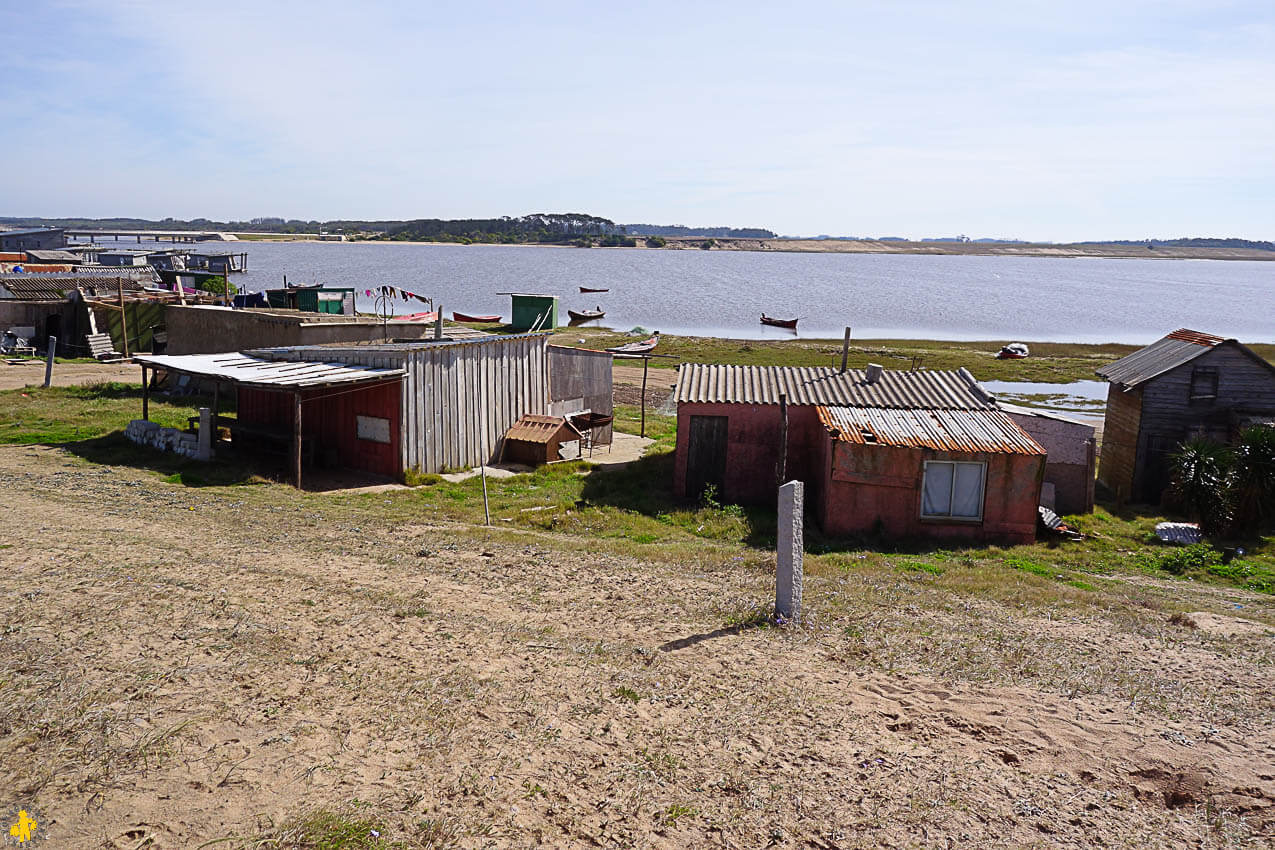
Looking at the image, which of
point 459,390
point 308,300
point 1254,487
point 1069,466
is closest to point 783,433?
point 1069,466

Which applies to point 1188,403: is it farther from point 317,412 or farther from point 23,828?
point 23,828

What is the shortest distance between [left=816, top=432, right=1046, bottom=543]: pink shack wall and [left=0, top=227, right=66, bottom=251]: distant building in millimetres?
94384

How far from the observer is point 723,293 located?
409 ft

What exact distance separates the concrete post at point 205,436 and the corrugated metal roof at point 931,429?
13438mm

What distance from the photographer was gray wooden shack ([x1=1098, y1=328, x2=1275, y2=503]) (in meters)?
21.8

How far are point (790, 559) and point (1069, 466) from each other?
1255 centimetres

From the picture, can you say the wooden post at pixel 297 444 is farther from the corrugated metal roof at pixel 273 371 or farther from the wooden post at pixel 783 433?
the wooden post at pixel 783 433

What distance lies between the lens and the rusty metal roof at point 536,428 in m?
23.8

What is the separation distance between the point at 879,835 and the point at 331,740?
170 inches

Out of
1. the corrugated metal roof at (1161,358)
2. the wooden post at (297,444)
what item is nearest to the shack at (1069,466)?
the corrugated metal roof at (1161,358)

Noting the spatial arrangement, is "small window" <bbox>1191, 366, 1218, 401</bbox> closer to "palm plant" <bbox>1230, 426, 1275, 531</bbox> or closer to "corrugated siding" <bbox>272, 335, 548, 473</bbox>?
"palm plant" <bbox>1230, 426, 1275, 531</bbox>

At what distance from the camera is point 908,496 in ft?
57.4

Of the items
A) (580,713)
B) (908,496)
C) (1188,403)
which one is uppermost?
(1188,403)

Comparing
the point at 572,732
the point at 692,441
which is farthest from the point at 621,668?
the point at 692,441
